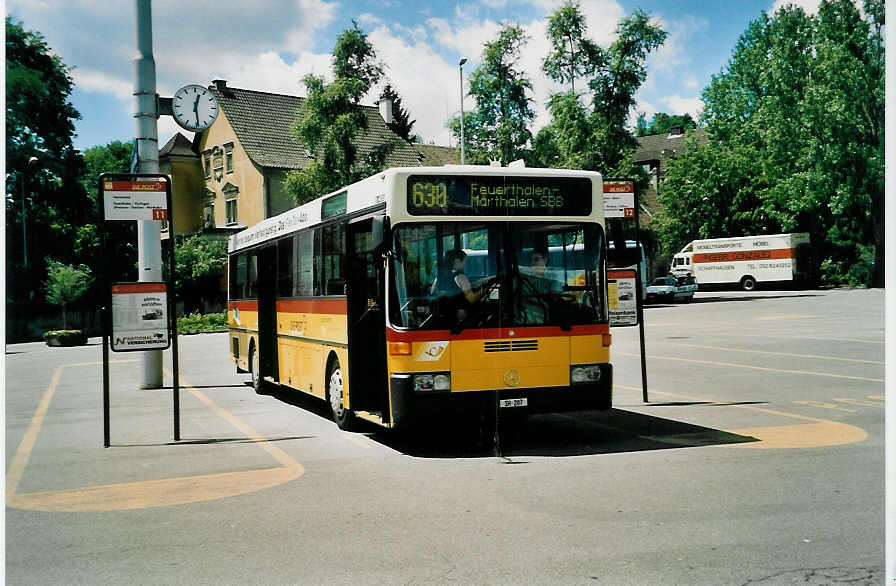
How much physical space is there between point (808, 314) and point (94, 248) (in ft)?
80.0

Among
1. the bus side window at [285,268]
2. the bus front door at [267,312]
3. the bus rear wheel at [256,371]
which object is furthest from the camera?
the bus rear wheel at [256,371]

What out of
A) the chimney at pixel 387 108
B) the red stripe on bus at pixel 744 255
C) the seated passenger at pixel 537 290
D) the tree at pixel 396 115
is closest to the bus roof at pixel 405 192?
the seated passenger at pixel 537 290

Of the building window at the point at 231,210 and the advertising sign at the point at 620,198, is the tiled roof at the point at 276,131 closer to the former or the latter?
the building window at the point at 231,210

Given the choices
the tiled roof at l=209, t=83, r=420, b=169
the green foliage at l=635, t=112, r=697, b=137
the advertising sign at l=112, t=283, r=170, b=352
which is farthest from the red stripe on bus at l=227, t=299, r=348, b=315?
the green foliage at l=635, t=112, r=697, b=137

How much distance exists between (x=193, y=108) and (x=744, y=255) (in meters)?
47.5

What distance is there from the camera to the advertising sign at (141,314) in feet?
33.0

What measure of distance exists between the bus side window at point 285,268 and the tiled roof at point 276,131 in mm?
2826

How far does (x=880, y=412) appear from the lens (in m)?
10.5

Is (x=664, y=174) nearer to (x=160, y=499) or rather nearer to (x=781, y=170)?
(x=781, y=170)

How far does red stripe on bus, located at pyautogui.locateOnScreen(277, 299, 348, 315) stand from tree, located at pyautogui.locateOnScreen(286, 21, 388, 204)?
2307 cm

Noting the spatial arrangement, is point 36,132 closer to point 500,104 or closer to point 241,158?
point 500,104

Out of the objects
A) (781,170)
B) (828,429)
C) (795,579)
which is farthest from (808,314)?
(795,579)

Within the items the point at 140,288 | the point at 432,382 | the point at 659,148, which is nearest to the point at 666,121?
the point at 432,382

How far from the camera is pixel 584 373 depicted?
9.00 metres
